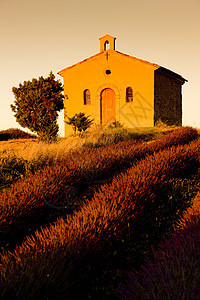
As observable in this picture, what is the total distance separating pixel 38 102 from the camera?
60.8ft

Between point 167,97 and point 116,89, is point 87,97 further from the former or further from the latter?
point 167,97

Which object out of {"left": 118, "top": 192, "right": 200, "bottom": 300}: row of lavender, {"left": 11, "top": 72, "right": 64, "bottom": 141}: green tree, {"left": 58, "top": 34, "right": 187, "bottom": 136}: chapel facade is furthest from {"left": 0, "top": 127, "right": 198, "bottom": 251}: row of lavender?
{"left": 58, "top": 34, "right": 187, "bottom": 136}: chapel facade

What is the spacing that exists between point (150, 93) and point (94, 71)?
414 centimetres

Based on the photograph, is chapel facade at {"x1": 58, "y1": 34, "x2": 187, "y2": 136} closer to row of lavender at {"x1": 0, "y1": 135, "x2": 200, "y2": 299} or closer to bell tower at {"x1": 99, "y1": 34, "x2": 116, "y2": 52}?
bell tower at {"x1": 99, "y1": 34, "x2": 116, "y2": 52}

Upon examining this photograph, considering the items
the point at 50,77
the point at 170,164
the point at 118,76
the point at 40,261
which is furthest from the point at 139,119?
the point at 40,261

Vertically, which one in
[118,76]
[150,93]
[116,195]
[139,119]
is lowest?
[116,195]

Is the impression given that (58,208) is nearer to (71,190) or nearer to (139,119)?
(71,190)

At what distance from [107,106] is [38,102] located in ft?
15.0

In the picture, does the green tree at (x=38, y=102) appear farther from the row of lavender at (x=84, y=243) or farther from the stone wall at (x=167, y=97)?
the row of lavender at (x=84, y=243)

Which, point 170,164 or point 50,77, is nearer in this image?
point 170,164

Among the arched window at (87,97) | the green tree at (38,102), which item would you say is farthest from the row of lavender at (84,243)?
the arched window at (87,97)

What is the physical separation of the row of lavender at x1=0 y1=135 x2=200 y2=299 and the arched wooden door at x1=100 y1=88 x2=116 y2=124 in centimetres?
1485

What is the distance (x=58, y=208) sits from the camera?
16.8 ft

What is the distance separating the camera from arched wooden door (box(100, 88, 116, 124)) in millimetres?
20125
